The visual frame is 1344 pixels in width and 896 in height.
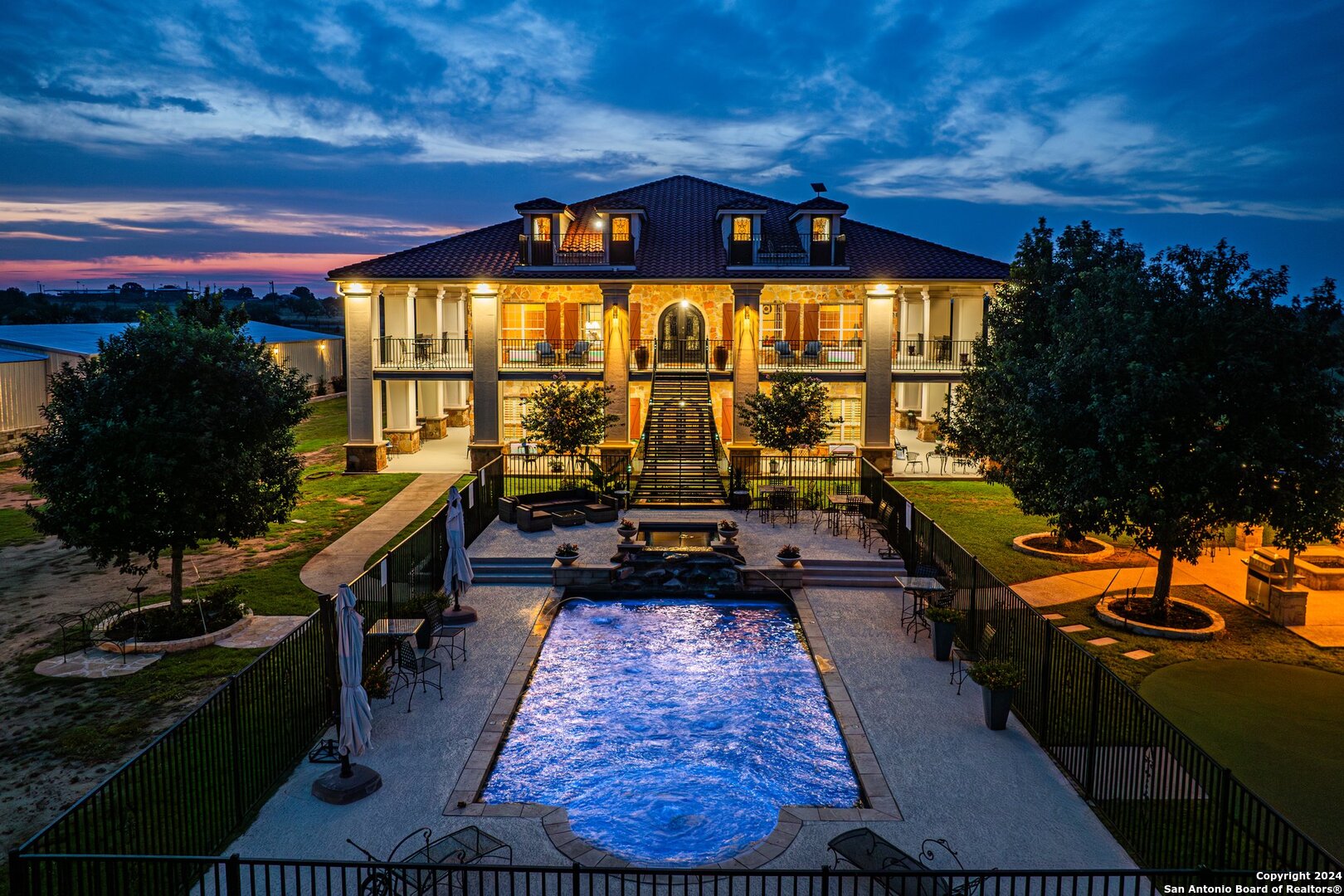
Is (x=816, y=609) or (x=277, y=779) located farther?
(x=816, y=609)

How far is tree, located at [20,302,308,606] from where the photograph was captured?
47.5 ft

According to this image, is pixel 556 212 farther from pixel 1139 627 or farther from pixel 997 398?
pixel 1139 627

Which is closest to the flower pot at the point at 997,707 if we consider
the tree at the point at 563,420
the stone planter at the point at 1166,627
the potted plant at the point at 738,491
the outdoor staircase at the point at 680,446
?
the stone planter at the point at 1166,627

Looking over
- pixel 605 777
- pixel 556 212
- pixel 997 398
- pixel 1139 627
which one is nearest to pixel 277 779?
pixel 605 777

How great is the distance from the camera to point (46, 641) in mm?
15531

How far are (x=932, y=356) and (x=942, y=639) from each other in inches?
901

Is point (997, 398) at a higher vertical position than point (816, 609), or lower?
higher

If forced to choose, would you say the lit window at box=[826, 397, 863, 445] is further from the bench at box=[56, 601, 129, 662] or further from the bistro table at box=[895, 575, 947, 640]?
the bench at box=[56, 601, 129, 662]

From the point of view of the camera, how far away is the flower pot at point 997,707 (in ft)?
40.1

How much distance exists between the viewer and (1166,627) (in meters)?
16.2

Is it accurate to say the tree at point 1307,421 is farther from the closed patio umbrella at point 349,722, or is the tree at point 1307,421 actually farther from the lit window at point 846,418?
the lit window at point 846,418

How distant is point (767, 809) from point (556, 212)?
27.3 meters

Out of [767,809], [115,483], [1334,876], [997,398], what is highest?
[997,398]

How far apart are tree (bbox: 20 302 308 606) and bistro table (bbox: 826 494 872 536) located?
1391 centimetres
